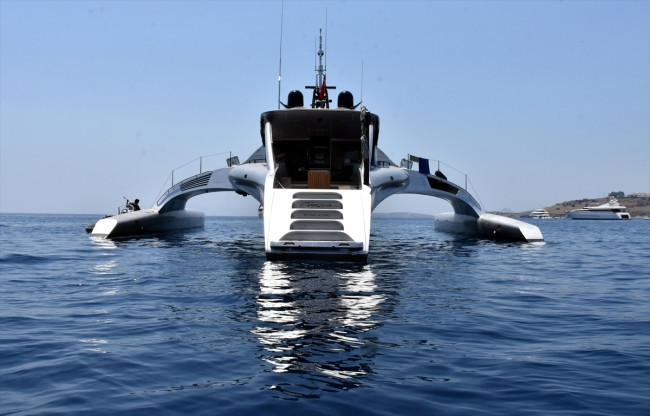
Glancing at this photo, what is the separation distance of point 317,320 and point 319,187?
35.0 ft

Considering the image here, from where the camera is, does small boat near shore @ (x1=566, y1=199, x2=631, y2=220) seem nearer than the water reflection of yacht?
No

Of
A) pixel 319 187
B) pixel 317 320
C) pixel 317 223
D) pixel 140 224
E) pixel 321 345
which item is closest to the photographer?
pixel 321 345

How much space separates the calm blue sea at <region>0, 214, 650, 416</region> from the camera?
4117 mm

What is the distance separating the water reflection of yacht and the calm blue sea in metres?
0.03

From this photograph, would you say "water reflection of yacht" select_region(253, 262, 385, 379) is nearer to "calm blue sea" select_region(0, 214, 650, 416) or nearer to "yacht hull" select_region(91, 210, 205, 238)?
"calm blue sea" select_region(0, 214, 650, 416)

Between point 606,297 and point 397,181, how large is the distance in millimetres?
11138

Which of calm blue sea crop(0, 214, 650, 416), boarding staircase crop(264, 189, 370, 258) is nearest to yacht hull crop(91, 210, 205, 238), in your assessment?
boarding staircase crop(264, 189, 370, 258)

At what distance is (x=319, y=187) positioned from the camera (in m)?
17.4

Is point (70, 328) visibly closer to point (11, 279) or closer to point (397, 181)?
point (11, 279)

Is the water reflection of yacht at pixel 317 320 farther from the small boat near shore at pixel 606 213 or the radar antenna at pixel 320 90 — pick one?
the small boat near shore at pixel 606 213

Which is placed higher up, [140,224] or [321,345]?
[140,224]

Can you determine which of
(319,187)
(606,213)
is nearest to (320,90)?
(319,187)

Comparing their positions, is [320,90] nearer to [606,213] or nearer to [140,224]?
[140,224]

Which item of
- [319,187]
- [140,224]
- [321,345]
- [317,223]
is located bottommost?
[321,345]
